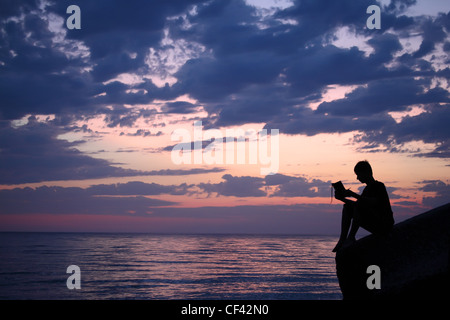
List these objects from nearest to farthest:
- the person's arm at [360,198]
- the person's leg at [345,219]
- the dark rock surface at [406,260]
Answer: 1. the dark rock surface at [406,260]
2. the person's arm at [360,198]
3. the person's leg at [345,219]

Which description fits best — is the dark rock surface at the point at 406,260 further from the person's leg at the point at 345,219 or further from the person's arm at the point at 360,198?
the person's arm at the point at 360,198

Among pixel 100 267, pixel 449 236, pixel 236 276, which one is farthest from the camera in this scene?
pixel 100 267

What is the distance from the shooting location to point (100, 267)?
2309cm

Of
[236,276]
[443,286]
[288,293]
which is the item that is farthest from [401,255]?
[236,276]

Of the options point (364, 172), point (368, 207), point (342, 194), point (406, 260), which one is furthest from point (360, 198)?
point (406, 260)

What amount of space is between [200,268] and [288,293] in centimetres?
918

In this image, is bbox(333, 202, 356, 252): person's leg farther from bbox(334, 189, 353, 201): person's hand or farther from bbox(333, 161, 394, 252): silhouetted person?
bbox(334, 189, 353, 201): person's hand

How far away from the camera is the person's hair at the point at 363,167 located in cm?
607

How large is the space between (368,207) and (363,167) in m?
0.67

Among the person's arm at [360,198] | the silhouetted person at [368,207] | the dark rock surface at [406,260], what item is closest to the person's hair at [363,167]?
the silhouetted person at [368,207]

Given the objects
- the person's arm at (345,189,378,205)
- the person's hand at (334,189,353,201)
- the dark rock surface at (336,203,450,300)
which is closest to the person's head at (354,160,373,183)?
the person's arm at (345,189,378,205)

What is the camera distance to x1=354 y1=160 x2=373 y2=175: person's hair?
6.07 metres

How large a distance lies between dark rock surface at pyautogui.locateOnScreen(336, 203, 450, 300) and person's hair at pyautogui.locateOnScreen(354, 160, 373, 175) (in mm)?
943
